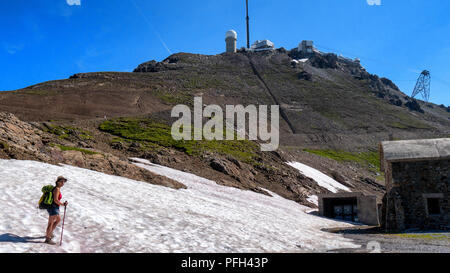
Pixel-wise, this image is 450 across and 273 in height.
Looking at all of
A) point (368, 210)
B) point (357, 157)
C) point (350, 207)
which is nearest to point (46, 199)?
point (368, 210)

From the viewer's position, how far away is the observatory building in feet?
633

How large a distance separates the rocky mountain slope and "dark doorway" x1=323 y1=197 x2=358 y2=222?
4009 mm

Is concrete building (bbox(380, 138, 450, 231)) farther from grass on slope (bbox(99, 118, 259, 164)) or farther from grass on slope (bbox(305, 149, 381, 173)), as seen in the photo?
grass on slope (bbox(305, 149, 381, 173))

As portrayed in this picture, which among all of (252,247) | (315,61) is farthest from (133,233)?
(315,61)

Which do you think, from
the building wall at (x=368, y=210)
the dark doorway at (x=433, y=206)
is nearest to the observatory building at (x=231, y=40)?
the building wall at (x=368, y=210)

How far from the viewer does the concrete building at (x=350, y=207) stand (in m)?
33.3

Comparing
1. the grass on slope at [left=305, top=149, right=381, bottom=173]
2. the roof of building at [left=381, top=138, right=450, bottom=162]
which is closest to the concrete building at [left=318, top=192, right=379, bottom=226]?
the roof of building at [left=381, top=138, right=450, bottom=162]

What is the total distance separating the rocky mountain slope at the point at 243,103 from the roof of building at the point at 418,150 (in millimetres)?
18824

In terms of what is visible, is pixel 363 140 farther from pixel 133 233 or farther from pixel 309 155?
pixel 133 233

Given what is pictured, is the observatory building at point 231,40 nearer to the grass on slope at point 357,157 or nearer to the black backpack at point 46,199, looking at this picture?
the grass on slope at point 357,157

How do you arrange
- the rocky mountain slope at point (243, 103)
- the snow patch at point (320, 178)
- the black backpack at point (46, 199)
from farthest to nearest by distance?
the snow patch at point (320, 178), the rocky mountain slope at point (243, 103), the black backpack at point (46, 199)

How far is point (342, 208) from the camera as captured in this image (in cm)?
3747

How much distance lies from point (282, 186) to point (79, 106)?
59630 mm

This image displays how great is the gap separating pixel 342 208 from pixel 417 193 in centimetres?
1637
